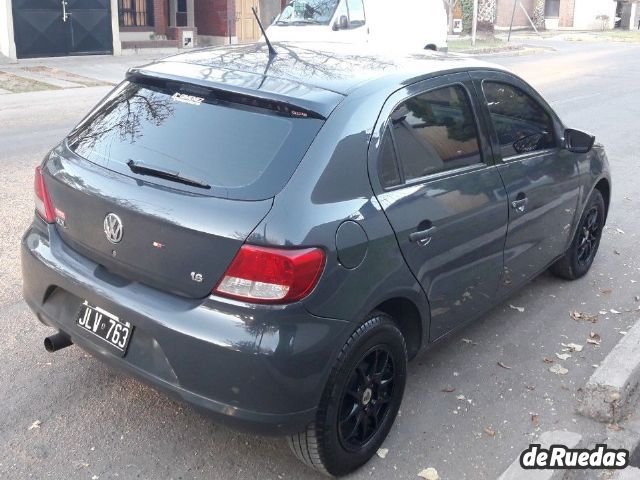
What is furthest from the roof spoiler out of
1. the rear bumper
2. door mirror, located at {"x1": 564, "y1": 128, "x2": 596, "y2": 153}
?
door mirror, located at {"x1": 564, "y1": 128, "x2": 596, "y2": 153}

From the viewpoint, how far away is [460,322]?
13.2 ft

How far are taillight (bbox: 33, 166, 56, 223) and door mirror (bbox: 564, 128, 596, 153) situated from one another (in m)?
3.20

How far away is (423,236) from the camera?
11.4 ft

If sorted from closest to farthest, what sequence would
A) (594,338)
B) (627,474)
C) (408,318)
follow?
1. (627,474)
2. (408,318)
3. (594,338)

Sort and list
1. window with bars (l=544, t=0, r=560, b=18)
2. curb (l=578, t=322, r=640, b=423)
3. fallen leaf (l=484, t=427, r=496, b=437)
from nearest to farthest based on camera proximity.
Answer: fallen leaf (l=484, t=427, r=496, b=437)
curb (l=578, t=322, r=640, b=423)
window with bars (l=544, t=0, r=560, b=18)

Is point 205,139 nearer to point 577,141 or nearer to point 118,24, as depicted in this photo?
point 577,141

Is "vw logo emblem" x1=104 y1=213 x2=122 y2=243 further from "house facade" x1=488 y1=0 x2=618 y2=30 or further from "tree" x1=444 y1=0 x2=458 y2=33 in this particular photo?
"house facade" x1=488 y1=0 x2=618 y2=30

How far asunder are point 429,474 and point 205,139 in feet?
5.88

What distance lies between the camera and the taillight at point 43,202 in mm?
3572

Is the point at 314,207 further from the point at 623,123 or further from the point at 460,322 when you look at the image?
the point at 623,123

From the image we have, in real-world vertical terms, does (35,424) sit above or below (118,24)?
below

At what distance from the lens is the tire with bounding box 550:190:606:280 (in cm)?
548

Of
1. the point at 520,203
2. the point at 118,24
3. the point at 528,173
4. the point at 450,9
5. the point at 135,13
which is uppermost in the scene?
the point at 450,9

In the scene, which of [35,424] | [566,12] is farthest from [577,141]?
[566,12]
